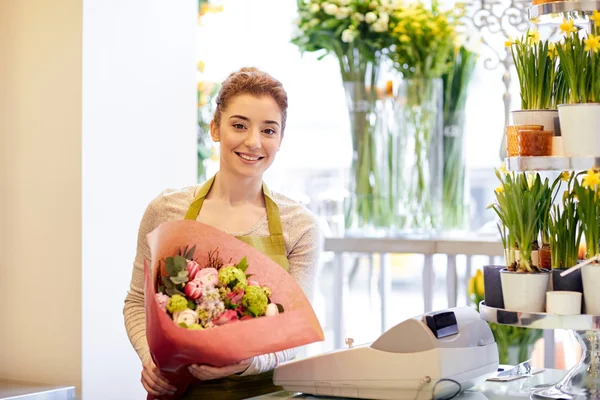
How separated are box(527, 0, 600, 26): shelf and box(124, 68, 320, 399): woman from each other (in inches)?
25.8

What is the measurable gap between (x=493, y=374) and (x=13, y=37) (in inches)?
70.3

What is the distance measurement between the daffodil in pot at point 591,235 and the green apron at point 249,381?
767 millimetres

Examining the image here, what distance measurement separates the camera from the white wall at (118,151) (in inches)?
107

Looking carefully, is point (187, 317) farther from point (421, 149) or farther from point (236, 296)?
point (421, 149)

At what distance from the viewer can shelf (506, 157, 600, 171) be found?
1617 mm

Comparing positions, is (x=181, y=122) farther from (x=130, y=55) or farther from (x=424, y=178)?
(x=424, y=178)

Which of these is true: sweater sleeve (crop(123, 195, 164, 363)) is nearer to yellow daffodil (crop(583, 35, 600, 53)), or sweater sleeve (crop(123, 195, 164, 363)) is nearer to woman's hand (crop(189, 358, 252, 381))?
woman's hand (crop(189, 358, 252, 381))

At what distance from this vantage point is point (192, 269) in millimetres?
1770

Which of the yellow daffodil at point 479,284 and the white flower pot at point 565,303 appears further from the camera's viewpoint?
the yellow daffodil at point 479,284

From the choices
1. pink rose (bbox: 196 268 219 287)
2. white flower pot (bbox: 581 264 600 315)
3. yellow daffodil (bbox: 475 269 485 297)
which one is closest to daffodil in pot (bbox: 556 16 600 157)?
white flower pot (bbox: 581 264 600 315)

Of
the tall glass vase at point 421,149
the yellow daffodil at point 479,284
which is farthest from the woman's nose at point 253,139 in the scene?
the tall glass vase at point 421,149

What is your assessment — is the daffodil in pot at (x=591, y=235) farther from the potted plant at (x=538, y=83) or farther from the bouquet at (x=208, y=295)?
the bouquet at (x=208, y=295)

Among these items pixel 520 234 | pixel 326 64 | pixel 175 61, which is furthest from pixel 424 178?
pixel 520 234

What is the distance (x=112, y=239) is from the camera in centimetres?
279
